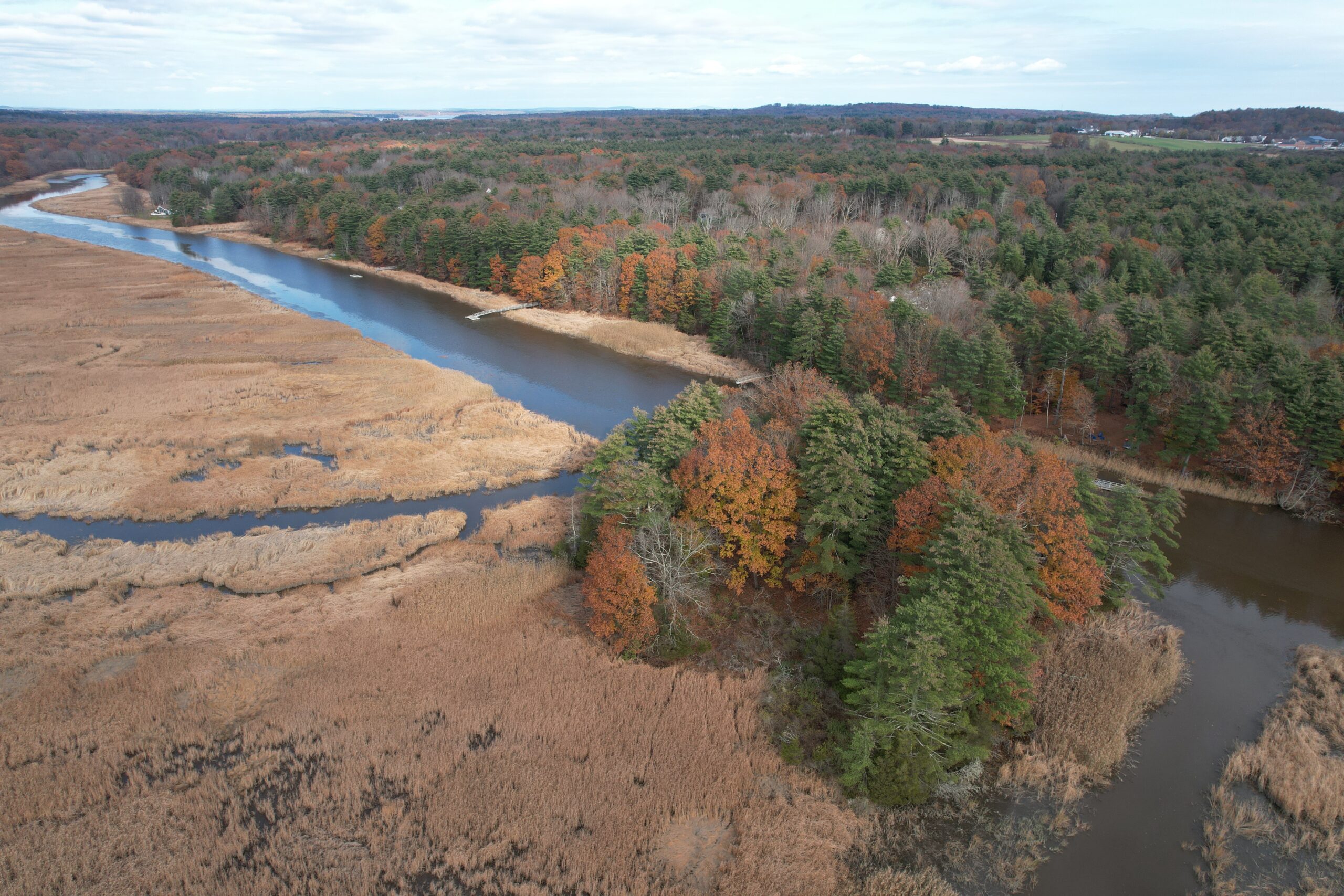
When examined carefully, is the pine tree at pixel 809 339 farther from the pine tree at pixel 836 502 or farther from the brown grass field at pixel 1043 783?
the brown grass field at pixel 1043 783

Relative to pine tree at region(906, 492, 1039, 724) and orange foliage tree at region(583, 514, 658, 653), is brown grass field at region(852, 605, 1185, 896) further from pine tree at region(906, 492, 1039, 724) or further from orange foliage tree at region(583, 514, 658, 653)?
orange foliage tree at region(583, 514, 658, 653)

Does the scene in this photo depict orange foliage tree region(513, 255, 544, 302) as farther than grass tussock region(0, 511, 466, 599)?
Yes

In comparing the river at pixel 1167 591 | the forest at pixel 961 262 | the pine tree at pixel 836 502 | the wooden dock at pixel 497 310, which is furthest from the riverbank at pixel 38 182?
the pine tree at pixel 836 502

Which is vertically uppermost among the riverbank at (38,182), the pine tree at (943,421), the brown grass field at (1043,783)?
the riverbank at (38,182)

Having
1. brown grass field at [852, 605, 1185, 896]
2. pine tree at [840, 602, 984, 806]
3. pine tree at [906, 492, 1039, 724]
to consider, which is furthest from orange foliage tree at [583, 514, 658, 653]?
brown grass field at [852, 605, 1185, 896]

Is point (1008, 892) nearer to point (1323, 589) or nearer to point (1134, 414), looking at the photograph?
point (1323, 589)

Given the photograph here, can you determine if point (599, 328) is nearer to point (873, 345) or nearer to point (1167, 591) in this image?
point (873, 345)
